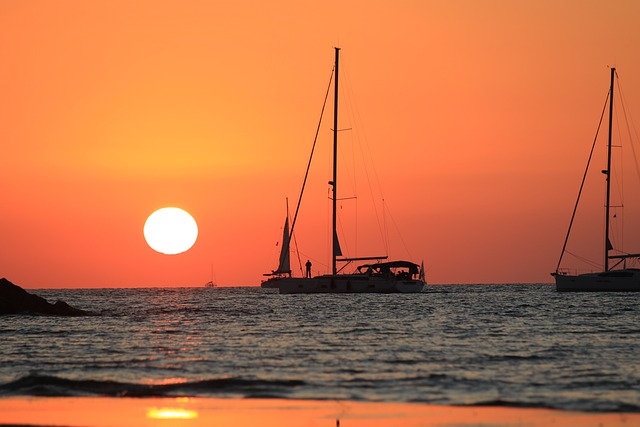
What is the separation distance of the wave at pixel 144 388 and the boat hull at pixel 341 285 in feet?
228

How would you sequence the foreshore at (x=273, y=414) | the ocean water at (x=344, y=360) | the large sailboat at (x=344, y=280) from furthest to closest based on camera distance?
the large sailboat at (x=344, y=280) → the ocean water at (x=344, y=360) → the foreshore at (x=273, y=414)

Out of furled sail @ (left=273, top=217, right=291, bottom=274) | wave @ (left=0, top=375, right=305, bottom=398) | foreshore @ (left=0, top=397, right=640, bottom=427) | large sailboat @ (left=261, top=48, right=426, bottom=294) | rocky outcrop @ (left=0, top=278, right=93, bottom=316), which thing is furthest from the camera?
furled sail @ (left=273, top=217, right=291, bottom=274)

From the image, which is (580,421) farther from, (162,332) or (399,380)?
(162,332)

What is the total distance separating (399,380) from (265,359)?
6607 millimetres

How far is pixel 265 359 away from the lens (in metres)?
29.7

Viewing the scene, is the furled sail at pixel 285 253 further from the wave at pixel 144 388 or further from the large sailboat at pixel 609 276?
the wave at pixel 144 388

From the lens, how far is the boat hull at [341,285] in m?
94.5

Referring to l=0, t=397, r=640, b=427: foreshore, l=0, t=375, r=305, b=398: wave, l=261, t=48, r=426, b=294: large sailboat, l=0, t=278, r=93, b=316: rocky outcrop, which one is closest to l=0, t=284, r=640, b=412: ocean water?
l=0, t=375, r=305, b=398: wave

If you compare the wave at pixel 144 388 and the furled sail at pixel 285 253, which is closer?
the wave at pixel 144 388

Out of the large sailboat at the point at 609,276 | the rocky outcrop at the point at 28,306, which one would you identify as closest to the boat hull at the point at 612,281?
the large sailboat at the point at 609,276

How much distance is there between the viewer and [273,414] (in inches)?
768

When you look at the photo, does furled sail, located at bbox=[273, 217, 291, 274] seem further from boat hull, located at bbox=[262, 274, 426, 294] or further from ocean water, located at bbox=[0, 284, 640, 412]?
ocean water, located at bbox=[0, 284, 640, 412]

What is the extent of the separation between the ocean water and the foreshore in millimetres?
911

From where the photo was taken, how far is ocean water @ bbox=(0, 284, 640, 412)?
2238 cm
